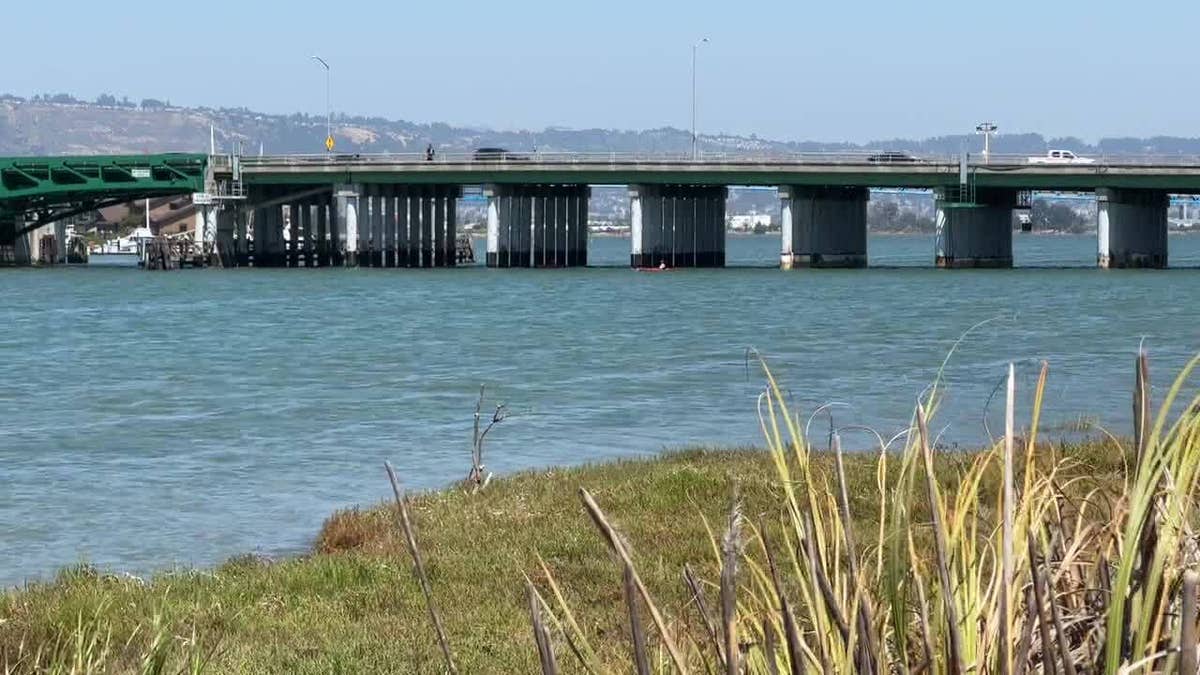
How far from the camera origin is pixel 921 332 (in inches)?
2105

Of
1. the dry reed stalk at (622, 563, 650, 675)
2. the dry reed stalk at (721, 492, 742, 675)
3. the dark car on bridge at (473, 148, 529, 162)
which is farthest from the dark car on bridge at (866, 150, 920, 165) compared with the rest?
the dry reed stalk at (622, 563, 650, 675)

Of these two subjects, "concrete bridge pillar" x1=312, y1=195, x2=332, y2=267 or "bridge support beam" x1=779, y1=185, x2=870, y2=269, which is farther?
"concrete bridge pillar" x1=312, y1=195, x2=332, y2=267

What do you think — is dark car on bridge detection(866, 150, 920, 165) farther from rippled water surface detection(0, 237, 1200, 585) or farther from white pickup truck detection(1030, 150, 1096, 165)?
rippled water surface detection(0, 237, 1200, 585)

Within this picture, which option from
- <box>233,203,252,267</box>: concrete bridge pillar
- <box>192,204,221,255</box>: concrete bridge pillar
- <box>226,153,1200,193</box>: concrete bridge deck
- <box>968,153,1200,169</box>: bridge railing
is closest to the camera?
<box>968,153,1200,169</box>: bridge railing

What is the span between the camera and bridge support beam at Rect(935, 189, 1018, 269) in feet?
350

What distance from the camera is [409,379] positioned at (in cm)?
3975

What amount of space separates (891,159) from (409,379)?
67474 millimetres

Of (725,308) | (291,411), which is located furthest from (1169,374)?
(725,308)

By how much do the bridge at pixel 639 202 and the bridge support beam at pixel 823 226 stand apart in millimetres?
88

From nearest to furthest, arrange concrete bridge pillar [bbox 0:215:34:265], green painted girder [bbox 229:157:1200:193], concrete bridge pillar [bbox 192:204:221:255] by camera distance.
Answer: green painted girder [bbox 229:157:1200:193] → concrete bridge pillar [bbox 192:204:221:255] → concrete bridge pillar [bbox 0:215:34:265]

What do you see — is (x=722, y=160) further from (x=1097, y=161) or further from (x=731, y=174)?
(x=1097, y=161)

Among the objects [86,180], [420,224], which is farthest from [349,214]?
[86,180]

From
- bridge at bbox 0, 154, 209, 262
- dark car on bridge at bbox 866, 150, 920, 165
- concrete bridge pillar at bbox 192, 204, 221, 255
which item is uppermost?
dark car on bridge at bbox 866, 150, 920, 165

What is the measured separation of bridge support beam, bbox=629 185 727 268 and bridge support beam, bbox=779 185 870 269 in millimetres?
6311
